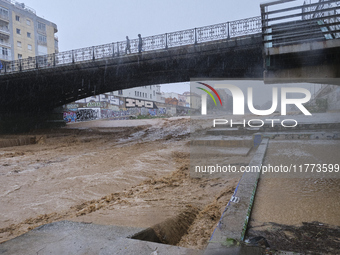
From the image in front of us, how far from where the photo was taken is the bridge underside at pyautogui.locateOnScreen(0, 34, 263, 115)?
597 inches

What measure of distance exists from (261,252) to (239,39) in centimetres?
1359

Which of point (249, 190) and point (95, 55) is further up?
point (95, 55)

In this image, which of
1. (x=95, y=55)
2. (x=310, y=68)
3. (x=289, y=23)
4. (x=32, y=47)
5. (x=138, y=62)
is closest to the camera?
(x=310, y=68)

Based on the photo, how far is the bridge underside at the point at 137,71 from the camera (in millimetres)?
15164

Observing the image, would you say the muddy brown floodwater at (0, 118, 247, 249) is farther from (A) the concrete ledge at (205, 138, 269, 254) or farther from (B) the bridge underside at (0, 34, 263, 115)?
(B) the bridge underside at (0, 34, 263, 115)

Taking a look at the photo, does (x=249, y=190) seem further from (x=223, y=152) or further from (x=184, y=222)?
(x=223, y=152)

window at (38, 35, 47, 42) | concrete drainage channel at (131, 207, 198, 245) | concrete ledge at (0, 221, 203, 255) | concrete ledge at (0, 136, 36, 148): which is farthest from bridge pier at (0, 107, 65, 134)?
concrete drainage channel at (131, 207, 198, 245)

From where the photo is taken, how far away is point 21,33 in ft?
152

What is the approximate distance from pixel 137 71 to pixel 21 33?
40.0 meters

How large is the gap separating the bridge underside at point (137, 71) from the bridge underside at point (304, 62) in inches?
231

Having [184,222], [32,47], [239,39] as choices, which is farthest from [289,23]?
[32,47]

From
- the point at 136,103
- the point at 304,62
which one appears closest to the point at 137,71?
the point at 304,62

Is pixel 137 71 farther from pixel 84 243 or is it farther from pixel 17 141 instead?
pixel 84 243

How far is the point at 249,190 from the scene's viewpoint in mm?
4266
